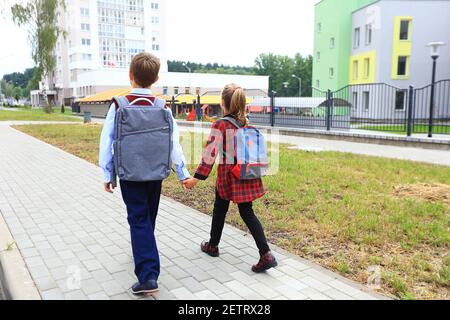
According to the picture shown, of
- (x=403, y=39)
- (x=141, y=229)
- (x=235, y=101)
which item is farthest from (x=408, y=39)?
(x=141, y=229)

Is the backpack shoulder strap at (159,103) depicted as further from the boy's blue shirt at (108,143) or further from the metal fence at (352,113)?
the metal fence at (352,113)

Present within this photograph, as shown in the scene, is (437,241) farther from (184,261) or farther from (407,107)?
(407,107)

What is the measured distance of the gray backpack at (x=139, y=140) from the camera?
9.98ft

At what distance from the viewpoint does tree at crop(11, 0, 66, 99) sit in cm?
3866

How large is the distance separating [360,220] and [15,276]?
3705mm

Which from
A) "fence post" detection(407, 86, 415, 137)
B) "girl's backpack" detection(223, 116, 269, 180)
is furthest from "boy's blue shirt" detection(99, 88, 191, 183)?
"fence post" detection(407, 86, 415, 137)

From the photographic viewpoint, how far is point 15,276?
3441 millimetres

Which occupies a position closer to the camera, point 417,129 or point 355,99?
point 417,129

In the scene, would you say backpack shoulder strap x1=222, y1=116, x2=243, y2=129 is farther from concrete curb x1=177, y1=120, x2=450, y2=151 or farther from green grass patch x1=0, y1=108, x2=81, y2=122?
green grass patch x1=0, y1=108, x2=81, y2=122

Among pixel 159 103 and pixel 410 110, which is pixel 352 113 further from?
pixel 159 103

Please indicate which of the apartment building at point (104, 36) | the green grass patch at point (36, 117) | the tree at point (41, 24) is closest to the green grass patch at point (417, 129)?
the green grass patch at point (36, 117)

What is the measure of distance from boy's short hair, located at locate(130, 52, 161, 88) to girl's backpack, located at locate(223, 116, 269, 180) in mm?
749

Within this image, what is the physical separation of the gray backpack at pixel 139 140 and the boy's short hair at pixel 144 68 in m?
0.16
